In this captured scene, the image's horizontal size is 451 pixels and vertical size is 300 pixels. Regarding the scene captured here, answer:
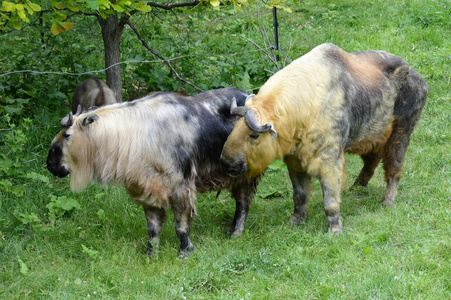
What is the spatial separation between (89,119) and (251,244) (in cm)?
198

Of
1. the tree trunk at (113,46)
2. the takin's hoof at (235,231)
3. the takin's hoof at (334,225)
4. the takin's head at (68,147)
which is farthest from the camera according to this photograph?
the tree trunk at (113,46)

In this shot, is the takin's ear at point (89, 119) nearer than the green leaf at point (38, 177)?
Yes

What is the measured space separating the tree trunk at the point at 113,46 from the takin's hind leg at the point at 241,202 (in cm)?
271

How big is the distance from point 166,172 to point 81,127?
88 cm

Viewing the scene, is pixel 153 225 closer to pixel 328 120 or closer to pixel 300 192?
pixel 300 192

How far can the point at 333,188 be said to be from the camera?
559 cm

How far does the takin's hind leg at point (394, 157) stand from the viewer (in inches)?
249

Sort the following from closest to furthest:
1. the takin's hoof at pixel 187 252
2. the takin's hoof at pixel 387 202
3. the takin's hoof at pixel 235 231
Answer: the takin's hoof at pixel 187 252, the takin's hoof at pixel 235 231, the takin's hoof at pixel 387 202

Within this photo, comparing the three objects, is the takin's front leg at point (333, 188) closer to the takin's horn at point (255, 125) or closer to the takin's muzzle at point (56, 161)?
the takin's horn at point (255, 125)

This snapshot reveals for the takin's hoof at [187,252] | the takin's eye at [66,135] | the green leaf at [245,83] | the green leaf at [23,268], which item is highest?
the takin's eye at [66,135]

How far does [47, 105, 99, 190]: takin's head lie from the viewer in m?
5.20

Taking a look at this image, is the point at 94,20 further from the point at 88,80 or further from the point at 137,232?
the point at 137,232

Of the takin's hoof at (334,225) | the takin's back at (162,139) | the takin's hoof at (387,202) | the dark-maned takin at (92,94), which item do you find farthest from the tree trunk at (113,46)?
the takin's hoof at (387,202)

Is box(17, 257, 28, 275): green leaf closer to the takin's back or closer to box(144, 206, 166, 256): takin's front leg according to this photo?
the takin's back
